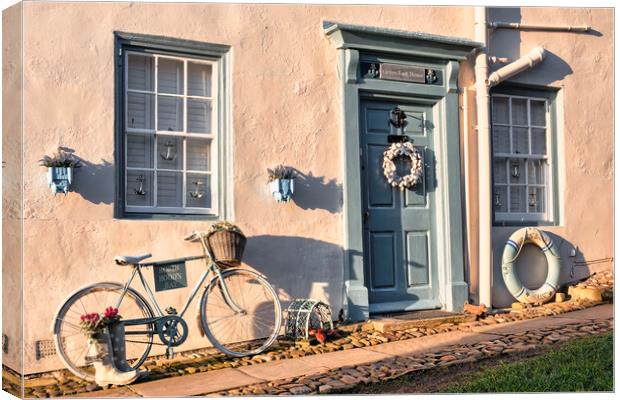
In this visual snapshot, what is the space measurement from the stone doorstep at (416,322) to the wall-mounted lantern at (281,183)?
1346mm

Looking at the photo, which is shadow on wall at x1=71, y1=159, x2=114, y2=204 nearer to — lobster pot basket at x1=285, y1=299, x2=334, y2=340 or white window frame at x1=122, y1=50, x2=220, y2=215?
white window frame at x1=122, y1=50, x2=220, y2=215

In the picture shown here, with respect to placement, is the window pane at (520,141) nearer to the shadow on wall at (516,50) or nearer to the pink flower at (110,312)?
the shadow on wall at (516,50)

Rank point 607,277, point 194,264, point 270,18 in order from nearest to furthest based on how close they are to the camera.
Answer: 1. point 194,264
2. point 270,18
3. point 607,277

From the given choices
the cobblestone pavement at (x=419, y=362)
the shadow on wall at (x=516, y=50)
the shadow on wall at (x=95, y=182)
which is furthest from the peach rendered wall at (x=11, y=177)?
the shadow on wall at (x=516, y=50)

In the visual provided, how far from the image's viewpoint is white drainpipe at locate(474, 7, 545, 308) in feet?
25.3

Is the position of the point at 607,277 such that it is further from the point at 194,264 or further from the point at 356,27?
the point at 194,264

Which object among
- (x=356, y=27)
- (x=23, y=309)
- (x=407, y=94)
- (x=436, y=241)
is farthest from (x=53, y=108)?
(x=436, y=241)

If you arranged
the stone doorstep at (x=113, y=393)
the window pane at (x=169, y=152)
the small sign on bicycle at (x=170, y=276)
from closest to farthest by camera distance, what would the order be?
the stone doorstep at (x=113, y=393), the small sign on bicycle at (x=170, y=276), the window pane at (x=169, y=152)

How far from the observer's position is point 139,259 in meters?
5.97

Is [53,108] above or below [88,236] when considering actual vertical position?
above

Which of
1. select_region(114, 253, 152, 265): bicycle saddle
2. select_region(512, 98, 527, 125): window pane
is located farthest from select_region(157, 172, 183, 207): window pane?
select_region(512, 98, 527, 125): window pane

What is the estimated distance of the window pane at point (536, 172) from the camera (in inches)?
324

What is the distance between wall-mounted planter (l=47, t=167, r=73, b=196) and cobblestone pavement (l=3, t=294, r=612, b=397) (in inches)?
52.6

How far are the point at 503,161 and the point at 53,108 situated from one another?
4.43m
